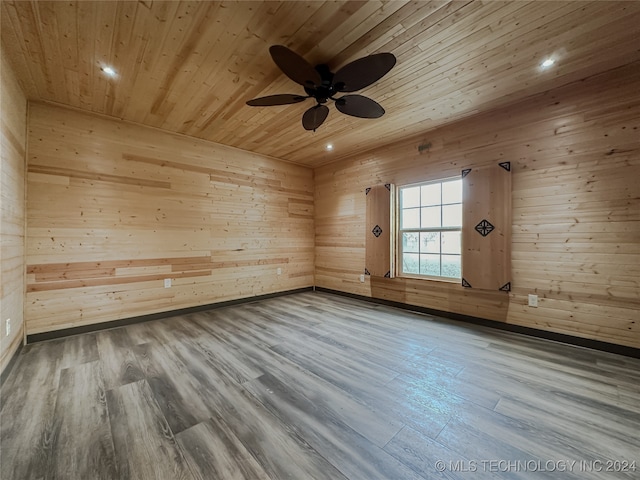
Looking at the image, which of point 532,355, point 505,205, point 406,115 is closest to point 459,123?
point 406,115

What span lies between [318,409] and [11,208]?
11.1 feet

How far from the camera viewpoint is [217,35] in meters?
2.06

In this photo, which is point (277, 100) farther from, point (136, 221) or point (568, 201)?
point (568, 201)

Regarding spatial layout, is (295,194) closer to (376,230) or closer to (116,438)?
(376,230)

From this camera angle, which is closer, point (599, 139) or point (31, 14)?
point (31, 14)

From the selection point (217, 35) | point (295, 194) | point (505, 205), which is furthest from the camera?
point (295, 194)

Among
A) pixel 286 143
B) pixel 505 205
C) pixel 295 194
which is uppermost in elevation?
pixel 286 143

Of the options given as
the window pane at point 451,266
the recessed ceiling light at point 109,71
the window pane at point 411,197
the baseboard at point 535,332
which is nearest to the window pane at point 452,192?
the window pane at point 411,197

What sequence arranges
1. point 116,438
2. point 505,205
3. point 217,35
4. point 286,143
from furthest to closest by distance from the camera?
point 286,143 < point 505,205 < point 217,35 < point 116,438

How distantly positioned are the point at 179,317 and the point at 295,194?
127 inches

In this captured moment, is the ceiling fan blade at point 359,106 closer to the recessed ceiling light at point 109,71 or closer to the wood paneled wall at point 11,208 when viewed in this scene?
the recessed ceiling light at point 109,71

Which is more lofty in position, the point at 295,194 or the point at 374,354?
the point at 295,194

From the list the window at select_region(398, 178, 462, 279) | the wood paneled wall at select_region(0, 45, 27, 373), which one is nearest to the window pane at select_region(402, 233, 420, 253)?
the window at select_region(398, 178, 462, 279)

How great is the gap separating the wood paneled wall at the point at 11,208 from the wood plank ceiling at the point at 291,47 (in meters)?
0.29
